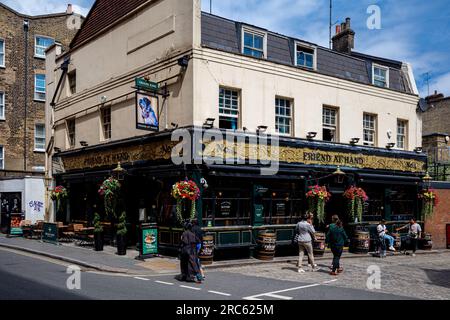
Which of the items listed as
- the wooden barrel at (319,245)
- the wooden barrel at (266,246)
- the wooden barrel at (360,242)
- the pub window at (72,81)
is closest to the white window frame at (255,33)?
the wooden barrel at (266,246)

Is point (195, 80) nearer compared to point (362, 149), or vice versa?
point (195, 80)

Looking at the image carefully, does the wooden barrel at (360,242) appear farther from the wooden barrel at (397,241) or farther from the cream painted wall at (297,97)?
the cream painted wall at (297,97)

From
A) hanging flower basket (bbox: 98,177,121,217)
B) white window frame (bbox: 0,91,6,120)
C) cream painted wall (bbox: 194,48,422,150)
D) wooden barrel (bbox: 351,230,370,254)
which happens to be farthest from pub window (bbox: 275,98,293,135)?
white window frame (bbox: 0,91,6,120)

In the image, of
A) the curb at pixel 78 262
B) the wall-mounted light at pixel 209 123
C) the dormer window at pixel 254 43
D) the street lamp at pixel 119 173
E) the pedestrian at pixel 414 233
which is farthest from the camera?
the pedestrian at pixel 414 233

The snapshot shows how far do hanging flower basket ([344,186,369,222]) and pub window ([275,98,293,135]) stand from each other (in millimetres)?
3775

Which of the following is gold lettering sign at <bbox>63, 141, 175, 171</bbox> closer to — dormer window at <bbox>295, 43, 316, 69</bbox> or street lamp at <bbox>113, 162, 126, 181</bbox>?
street lamp at <bbox>113, 162, 126, 181</bbox>

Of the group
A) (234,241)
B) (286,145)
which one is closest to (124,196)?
(234,241)

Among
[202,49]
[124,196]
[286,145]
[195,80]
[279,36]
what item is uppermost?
[279,36]

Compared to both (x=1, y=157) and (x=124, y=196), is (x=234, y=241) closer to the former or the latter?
(x=124, y=196)

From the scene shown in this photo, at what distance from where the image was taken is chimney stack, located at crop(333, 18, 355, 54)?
25672 mm

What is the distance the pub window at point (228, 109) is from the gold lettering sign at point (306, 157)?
845 millimetres

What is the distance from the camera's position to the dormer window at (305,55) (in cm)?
2055

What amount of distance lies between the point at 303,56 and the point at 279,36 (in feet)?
4.86

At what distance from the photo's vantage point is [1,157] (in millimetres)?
31266
